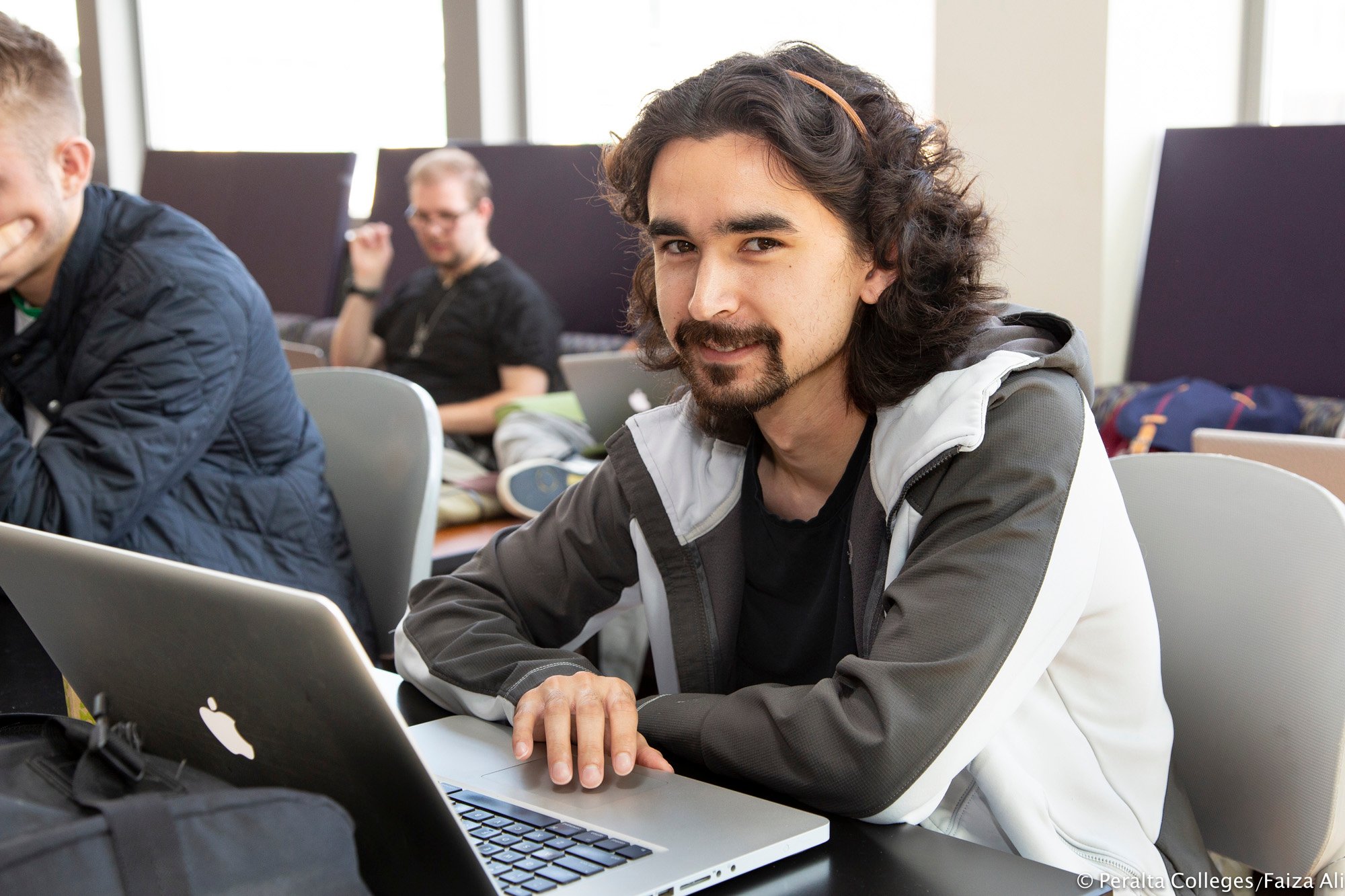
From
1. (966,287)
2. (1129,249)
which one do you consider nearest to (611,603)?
(966,287)

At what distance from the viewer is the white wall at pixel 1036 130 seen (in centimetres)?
328

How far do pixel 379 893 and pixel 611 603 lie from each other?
0.64 m

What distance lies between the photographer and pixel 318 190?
17.9 ft

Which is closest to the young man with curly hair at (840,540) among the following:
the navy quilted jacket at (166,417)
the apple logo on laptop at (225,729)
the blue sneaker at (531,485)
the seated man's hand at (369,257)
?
the apple logo on laptop at (225,729)

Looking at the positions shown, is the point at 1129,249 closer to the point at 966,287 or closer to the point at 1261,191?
the point at 1261,191

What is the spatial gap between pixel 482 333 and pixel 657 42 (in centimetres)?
163

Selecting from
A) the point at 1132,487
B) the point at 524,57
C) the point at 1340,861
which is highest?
the point at 524,57

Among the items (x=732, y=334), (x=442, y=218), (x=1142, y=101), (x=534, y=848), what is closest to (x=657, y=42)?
(x=442, y=218)

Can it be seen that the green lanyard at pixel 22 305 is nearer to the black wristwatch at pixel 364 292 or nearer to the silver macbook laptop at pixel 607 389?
the silver macbook laptop at pixel 607 389

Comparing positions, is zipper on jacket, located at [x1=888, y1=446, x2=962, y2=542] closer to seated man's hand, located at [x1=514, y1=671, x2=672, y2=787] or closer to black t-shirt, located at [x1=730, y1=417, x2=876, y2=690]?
black t-shirt, located at [x1=730, y1=417, x2=876, y2=690]

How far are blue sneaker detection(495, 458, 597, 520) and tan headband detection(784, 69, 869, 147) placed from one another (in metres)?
1.23

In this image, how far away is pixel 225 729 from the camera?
76 cm

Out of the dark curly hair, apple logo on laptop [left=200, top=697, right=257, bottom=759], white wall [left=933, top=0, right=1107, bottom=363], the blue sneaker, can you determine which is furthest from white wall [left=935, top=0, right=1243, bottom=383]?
apple logo on laptop [left=200, top=697, right=257, bottom=759]

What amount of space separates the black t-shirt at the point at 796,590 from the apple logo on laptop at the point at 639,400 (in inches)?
49.9
